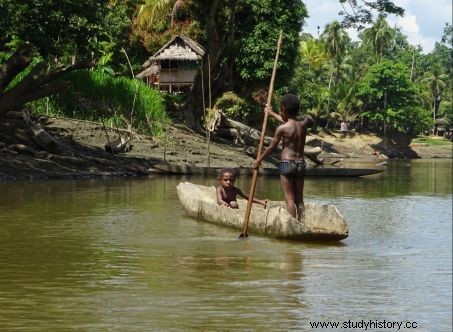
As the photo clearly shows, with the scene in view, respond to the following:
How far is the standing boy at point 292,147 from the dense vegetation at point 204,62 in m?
9.22

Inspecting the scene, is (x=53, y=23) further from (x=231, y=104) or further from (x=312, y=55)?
(x=312, y=55)

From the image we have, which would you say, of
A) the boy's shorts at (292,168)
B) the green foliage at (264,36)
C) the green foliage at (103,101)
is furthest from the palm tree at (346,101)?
the boy's shorts at (292,168)

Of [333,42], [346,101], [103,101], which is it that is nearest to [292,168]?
[103,101]

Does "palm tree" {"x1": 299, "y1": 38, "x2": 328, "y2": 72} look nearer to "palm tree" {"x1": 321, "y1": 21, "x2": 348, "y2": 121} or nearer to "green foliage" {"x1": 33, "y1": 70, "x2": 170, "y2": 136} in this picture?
"palm tree" {"x1": 321, "y1": 21, "x2": 348, "y2": 121}

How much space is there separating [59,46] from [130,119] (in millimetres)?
7395

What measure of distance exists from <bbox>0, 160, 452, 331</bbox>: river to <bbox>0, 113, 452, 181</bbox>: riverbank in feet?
18.4

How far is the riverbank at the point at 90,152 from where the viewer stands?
1972 cm

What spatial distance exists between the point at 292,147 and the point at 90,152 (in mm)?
13294

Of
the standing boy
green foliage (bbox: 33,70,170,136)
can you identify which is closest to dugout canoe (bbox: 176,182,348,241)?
the standing boy

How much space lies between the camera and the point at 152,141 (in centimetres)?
2648

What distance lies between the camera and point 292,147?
980cm

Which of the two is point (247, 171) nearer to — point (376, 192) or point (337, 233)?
point (376, 192)

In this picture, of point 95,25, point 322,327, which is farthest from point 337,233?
point 95,25

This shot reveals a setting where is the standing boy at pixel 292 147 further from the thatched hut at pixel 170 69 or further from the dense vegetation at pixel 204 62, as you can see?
the thatched hut at pixel 170 69
